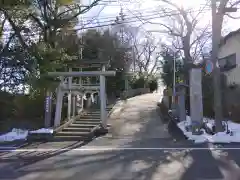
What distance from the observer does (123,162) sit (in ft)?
33.9

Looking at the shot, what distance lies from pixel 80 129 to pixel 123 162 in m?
8.61

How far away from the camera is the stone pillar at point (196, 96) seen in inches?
664

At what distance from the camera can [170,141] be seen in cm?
1525

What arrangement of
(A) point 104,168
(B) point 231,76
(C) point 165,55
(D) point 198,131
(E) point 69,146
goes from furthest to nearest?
(C) point 165,55, (B) point 231,76, (D) point 198,131, (E) point 69,146, (A) point 104,168

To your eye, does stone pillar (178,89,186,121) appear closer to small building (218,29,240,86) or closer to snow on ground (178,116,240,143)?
snow on ground (178,116,240,143)

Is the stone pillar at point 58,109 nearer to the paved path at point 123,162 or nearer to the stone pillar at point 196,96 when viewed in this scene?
the paved path at point 123,162

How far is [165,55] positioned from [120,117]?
14.4m

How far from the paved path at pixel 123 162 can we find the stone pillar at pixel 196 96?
168cm

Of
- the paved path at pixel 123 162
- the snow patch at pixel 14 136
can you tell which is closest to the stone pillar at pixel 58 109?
the snow patch at pixel 14 136

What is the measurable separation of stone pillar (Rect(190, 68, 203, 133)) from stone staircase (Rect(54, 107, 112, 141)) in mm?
5344

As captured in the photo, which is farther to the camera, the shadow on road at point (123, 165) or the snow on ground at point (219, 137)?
the snow on ground at point (219, 137)

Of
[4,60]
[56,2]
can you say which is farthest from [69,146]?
[56,2]

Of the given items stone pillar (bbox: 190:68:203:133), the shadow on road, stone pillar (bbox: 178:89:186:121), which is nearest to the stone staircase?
the shadow on road

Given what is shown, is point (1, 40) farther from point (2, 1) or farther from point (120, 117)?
point (120, 117)
